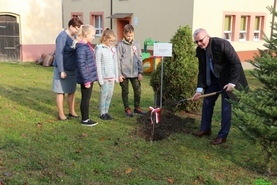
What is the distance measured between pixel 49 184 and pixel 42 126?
87.4 inches

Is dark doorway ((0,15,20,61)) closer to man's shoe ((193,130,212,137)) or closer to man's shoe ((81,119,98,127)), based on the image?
man's shoe ((81,119,98,127))

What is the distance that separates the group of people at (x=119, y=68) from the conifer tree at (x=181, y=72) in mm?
578

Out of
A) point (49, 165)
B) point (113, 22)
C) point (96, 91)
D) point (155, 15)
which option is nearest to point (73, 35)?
point (49, 165)

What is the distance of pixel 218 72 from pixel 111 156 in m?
2.00

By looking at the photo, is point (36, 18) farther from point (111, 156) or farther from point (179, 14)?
point (111, 156)

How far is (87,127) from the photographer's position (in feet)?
19.1

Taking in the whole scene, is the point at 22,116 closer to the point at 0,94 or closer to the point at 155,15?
the point at 0,94

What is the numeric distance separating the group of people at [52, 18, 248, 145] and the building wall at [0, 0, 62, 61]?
1260 cm

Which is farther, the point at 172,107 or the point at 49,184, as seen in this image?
the point at 172,107

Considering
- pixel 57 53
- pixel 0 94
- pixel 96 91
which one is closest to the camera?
pixel 57 53

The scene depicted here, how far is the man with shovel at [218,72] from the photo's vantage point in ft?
15.8

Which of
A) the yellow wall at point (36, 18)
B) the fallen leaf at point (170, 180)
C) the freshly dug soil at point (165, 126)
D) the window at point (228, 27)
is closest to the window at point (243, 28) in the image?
the window at point (228, 27)

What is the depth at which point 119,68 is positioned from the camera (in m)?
6.54

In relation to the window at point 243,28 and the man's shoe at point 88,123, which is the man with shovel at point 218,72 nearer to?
the man's shoe at point 88,123
